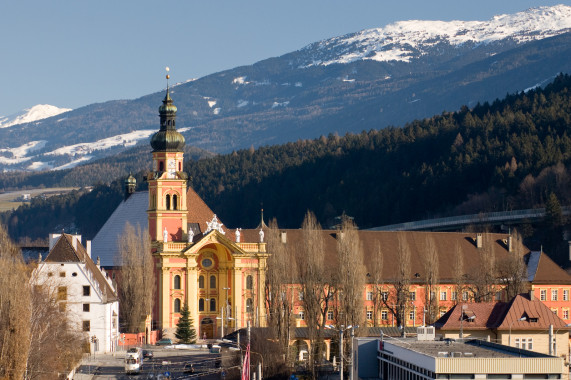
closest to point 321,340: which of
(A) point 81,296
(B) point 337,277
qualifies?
(B) point 337,277

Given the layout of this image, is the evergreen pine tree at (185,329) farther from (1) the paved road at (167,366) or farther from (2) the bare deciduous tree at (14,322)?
(2) the bare deciduous tree at (14,322)

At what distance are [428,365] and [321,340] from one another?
103ft

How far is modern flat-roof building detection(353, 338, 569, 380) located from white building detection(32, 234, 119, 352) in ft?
100.0

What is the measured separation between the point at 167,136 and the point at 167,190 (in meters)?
5.03

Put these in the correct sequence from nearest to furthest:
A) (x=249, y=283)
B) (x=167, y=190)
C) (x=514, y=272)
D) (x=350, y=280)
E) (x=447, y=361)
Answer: (x=447, y=361), (x=350, y=280), (x=514, y=272), (x=249, y=283), (x=167, y=190)

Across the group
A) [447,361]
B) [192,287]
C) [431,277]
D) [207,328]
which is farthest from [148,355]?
[447,361]

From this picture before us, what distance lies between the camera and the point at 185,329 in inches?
5037

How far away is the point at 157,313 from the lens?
132875 millimetres

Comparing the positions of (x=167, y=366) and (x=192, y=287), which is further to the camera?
(x=192, y=287)

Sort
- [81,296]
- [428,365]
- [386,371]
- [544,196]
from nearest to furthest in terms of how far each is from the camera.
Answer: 1. [428,365]
2. [386,371]
3. [81,296]
4. [544,196]

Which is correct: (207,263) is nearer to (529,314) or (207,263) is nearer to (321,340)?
(321,340)

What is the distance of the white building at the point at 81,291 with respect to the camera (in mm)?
115000

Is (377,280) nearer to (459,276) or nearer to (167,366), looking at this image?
(459,276)

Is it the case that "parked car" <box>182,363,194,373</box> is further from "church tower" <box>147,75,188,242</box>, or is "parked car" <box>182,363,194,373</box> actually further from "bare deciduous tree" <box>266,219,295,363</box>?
"church tower" <box>147,75,188,242</box>
